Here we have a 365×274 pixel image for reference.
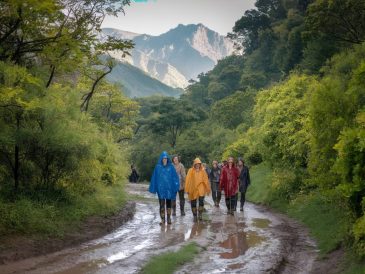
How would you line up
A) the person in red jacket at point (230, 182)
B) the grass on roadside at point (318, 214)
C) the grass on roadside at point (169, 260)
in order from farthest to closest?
1. the person in red jacket at point (230, 182)
2. the grass on roadside at point (318, 214)
3. the grass on roadside at point (169, 260)

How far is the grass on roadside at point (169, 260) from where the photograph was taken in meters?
8.95

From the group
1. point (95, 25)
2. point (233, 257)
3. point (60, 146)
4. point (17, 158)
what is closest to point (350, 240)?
point (233, 257)

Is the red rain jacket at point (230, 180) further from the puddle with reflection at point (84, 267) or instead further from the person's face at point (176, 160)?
the puddle with reflection at point (84, 267)

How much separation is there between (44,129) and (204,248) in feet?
18.2

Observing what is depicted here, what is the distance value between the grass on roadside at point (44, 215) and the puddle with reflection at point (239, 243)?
4396mm

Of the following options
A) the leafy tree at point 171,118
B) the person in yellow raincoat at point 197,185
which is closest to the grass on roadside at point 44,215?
the person in yellow raincoat at point 197,185

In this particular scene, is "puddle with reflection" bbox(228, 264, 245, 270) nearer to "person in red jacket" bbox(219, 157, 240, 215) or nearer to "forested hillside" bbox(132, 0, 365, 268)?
"forested hillside" bbox(132, 0, 365, 268)

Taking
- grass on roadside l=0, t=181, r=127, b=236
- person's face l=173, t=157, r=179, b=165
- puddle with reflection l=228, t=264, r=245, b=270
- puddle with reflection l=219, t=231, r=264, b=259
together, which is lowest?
puddle with reflection l=219, t=231, r=264, b=259

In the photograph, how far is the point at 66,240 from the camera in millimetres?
11898

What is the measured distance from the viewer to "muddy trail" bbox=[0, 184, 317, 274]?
9383 mm

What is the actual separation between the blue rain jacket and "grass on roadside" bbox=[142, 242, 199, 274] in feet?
12.9

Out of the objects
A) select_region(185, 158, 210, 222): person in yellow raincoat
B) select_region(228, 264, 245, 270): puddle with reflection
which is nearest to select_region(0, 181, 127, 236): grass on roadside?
select_region(185, 158, 210, 222): person in yellow raincoat

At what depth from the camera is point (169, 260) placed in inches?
377

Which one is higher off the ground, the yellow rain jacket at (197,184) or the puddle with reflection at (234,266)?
the yellow rain jacket at (197,184)
